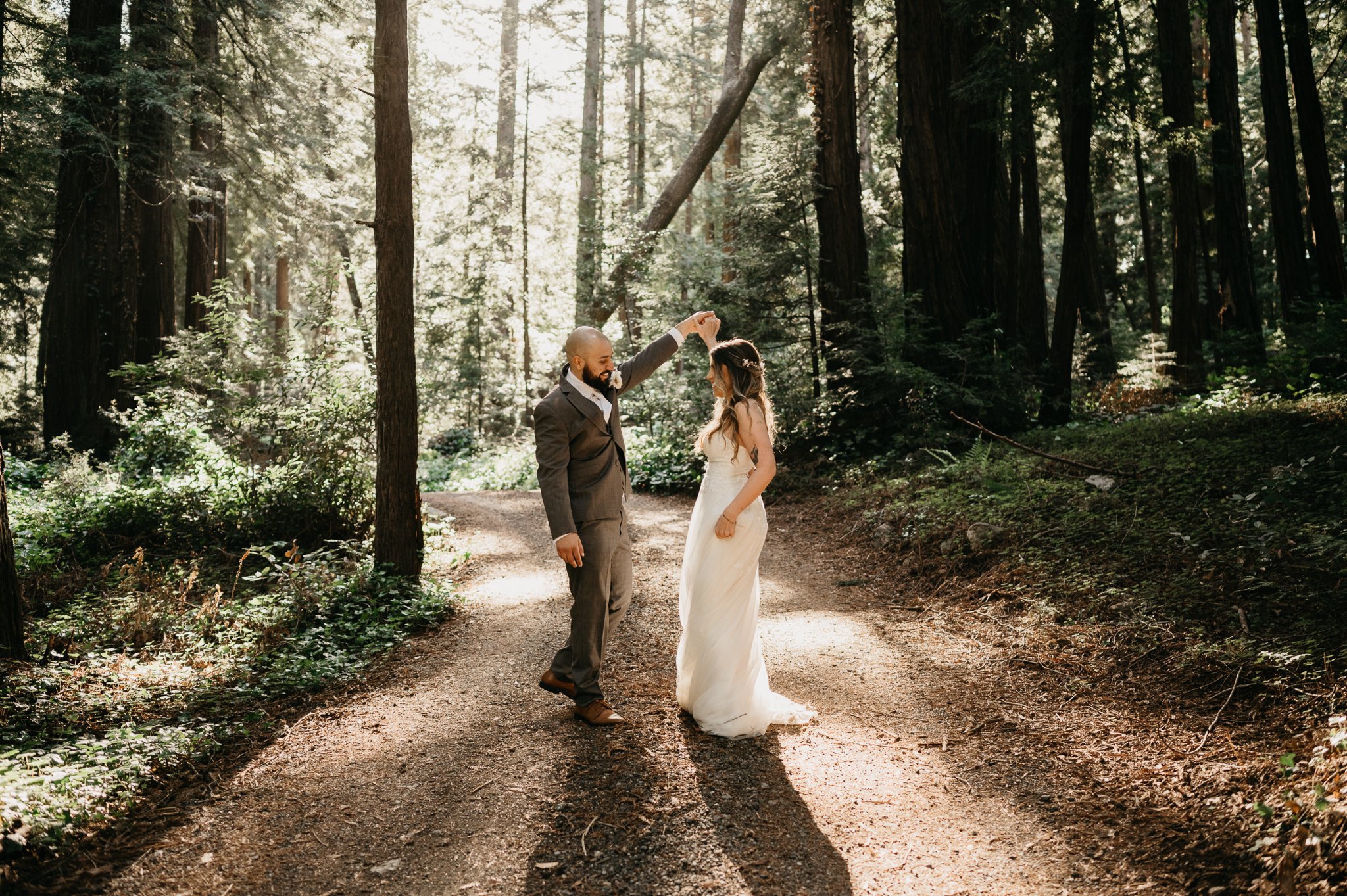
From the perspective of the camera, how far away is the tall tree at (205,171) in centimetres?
1341

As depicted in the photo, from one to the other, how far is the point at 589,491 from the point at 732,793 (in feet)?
5.86

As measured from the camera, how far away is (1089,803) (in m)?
3.81

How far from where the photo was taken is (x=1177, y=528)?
21.4 feet

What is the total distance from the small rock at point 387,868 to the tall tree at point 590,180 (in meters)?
17.5

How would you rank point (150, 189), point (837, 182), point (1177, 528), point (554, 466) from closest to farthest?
1. point (554, 466)
2. point (1177, 528)
3. point (837, 182)
4. point (150, 189)

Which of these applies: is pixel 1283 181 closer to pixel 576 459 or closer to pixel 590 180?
pixel 576 459

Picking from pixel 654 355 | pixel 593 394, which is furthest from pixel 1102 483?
pixel 593 394

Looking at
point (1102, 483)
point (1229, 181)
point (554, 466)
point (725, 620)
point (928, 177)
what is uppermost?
point (1229, 181)

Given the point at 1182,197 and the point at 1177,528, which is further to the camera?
the point at 1182,197

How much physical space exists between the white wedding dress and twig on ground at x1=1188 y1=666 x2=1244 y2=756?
6.55 ft

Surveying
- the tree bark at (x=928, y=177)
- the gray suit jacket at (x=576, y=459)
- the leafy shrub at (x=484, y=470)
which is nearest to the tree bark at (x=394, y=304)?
the gray suit jacket at (x=576, y=459)

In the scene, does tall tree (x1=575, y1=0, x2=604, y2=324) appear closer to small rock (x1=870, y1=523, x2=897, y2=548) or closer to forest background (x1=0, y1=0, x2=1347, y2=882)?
forest background (x1=0, y1=0, x2=1347, y2=882)

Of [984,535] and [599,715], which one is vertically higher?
[984,535]

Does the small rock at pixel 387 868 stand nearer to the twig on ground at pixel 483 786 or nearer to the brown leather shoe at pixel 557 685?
the twig on ground at pixel 483 786
